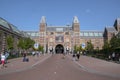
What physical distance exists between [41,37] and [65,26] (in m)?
22.9

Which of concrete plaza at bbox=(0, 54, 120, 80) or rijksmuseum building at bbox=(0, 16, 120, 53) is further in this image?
rijksmuseum building at bbox=(0, 16, 120, 53)

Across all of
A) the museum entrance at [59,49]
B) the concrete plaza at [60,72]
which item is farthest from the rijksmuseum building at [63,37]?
the concrete plaza at [60,72]

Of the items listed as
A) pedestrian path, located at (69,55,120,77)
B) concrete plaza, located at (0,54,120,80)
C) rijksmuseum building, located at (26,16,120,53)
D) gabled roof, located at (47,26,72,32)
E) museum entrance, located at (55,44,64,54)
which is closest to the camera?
concrete plaza, located at (0,54,120,80)

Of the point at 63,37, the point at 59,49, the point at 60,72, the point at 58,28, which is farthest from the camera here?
the point at 58,28

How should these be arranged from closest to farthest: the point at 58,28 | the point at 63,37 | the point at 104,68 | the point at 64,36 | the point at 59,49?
the point at 104,68 < the point at 63,37 < the point at 64,36 < the point at 59,49 < the point at 58,28

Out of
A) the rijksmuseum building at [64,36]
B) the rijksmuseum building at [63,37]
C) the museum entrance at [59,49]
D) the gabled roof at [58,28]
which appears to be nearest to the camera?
the rijksmuseum building at [64,36]

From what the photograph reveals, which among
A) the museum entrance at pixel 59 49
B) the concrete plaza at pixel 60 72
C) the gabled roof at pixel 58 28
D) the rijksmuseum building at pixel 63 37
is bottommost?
the concrete plaza at pixel 60 72

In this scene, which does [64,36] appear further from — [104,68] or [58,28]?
[104,68]

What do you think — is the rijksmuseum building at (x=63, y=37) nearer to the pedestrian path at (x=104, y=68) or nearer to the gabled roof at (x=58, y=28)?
the gabled roof at (x=58, y=28)

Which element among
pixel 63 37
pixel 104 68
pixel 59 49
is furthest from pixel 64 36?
pixel 104 68

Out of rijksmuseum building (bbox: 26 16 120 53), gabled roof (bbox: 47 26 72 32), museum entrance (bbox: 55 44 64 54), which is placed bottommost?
museum entrance (bbox: 55 44 64 54)

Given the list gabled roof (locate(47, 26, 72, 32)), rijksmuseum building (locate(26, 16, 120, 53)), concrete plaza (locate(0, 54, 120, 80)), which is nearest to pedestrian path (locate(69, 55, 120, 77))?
concrete plaza (locate(0, 54, 120, 80))

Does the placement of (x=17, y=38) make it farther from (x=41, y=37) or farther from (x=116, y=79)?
(x=116, y=79)

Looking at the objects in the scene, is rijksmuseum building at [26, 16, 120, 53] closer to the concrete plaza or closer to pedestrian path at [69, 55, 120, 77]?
pedestrian path at [69, 55, 120, 77]
